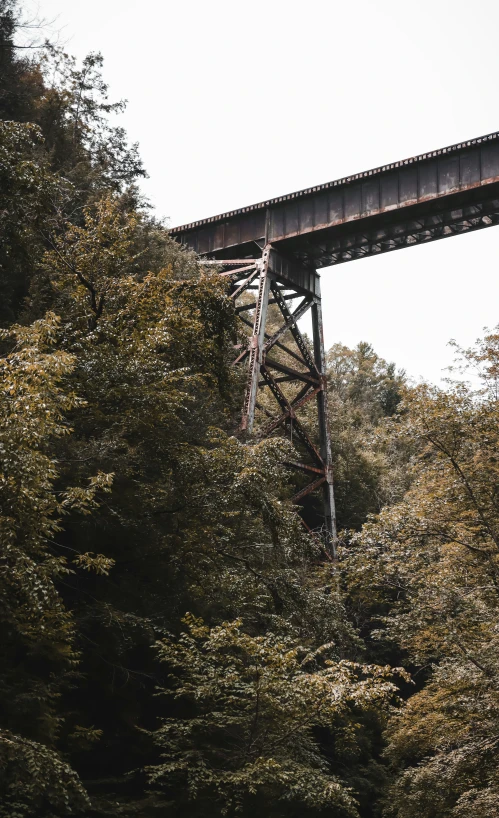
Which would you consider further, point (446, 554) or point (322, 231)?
point (322, 231)

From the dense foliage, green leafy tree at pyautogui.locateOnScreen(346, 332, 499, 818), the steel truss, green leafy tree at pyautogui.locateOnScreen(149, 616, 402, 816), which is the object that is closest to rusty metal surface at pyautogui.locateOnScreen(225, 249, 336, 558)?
the steel truss

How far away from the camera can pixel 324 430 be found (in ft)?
69.1

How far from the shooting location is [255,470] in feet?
35.0

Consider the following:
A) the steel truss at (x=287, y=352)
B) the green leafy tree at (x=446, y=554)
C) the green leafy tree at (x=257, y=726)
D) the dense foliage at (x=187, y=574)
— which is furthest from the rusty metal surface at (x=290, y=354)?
the green leafy tree at (x=257, y=726)

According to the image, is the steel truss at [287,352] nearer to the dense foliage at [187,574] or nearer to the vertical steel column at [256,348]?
the vertical steel column at [256,348]

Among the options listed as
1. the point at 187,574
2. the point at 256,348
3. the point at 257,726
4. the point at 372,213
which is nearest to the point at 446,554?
the point at 187,574

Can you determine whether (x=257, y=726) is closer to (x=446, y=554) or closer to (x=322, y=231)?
(x=446, y=554)

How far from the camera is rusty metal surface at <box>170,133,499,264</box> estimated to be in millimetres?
18453

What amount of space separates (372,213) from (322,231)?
1.50 meters

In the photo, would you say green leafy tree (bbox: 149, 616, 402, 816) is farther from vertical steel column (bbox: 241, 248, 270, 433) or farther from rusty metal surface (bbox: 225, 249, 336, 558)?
rusty metal surface (bbox: 225, 249, 336, 558)

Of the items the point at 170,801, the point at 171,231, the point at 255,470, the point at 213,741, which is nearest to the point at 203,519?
the point at 255,470

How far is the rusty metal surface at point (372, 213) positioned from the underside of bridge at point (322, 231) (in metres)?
0.03

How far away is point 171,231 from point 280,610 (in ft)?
47.2

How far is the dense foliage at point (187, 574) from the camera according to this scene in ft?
26.0
